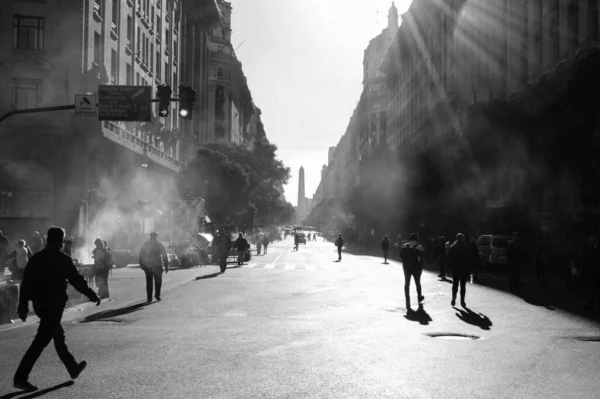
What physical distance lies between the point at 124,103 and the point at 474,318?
520 inches

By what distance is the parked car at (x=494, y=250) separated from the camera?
34.2 m

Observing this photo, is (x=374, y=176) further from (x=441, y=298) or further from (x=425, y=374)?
(x=425, y=374)

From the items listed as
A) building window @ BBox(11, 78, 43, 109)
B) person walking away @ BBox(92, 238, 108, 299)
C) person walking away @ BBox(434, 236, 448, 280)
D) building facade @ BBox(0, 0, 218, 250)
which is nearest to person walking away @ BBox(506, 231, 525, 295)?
person walking away @ BBox(434, 236, 448, 280)

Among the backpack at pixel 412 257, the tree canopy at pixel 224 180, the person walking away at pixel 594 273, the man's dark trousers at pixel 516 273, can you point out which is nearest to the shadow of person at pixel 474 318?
the backpack at pixel 412 257

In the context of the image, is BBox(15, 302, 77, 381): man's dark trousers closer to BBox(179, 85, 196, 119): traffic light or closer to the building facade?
BBox(179, 85, 196, 119): traffic light

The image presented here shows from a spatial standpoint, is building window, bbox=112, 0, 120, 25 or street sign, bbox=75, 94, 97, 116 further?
building window, bbox=112, 0, 120, 25

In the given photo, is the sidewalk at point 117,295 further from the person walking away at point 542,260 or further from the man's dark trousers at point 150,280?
the person walking away at point 542,260

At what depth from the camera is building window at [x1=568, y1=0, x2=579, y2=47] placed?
37.7 metres

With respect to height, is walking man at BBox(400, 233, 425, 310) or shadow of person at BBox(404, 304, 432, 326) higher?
walking man at BBox(400, 233, 425, 310)

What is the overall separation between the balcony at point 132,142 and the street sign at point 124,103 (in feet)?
48.3

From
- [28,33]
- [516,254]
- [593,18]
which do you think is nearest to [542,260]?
[516,254]

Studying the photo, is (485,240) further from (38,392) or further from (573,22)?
(38,392)

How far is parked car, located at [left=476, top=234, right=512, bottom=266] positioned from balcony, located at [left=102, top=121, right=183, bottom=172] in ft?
65.0

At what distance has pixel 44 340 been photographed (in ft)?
25.7
